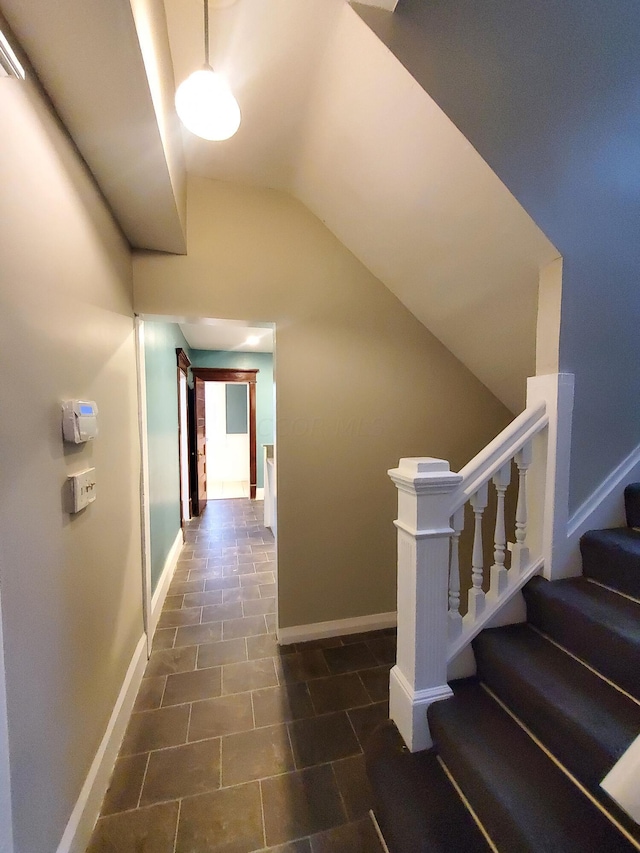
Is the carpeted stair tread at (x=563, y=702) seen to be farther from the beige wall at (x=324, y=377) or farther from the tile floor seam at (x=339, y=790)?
the beige wall at (x=324, y=377)

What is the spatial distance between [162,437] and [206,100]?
7.83 ft

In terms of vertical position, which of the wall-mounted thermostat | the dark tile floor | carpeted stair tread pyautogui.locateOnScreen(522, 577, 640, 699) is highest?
the wall-mounted thermostat

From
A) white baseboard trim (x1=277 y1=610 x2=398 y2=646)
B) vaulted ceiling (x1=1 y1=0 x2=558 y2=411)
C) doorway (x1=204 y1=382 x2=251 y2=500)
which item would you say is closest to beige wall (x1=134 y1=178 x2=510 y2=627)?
white baseboard trim (x1=277 y1=610 x2=398 y2=646)

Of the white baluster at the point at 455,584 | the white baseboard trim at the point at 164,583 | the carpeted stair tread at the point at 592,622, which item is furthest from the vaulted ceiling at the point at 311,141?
the white baseboard trim at the point at 164,583

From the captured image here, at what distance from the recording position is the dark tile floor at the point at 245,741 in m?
1.18

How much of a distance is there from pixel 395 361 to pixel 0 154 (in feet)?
6.34

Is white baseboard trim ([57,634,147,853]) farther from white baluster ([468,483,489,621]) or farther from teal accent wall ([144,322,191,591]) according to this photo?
white baluster ([468,483,489,621])

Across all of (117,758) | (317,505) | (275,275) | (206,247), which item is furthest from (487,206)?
(117,758)

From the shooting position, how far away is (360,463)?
222 cm

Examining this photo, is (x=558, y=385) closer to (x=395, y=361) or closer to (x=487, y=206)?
(x=487, y=206)

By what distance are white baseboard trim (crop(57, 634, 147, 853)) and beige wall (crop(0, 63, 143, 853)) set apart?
45 mm

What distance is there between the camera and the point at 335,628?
2236mm

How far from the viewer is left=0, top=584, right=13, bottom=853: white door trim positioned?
0.73m

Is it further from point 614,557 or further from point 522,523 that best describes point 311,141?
point 614,557
